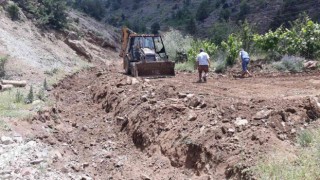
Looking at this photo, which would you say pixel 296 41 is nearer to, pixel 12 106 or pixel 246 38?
pixel 246 38

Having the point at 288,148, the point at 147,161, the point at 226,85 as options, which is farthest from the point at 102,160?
the point at 226,85

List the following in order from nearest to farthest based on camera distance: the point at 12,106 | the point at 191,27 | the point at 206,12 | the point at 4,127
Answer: the point at 4,127
the point at 12,106
the point at 191,27
the point at 206,12

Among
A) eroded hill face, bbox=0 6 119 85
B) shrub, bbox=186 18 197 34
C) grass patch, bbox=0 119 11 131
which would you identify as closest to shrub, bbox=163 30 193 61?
eroded hill face, bbox=0 6 119 85

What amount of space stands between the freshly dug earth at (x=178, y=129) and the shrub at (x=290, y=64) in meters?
3.31

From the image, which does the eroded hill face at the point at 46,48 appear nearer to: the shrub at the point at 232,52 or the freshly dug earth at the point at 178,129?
the freshly dug earth at the point at 178,129

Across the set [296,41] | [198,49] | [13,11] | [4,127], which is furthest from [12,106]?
→ [13,11]

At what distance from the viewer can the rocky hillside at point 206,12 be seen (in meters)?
46.0

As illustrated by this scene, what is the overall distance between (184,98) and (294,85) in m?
4.16

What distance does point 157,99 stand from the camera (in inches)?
459

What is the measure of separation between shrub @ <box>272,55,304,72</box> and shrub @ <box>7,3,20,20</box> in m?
15.2

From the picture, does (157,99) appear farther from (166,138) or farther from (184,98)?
(166,138)

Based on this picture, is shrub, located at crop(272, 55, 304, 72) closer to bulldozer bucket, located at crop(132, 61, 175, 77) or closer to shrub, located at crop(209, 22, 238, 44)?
bulldozer bucket, located at crop(132, 61, 175, 77)

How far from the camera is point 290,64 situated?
1750 centimetres

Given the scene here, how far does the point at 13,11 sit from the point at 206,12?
35.4 meters
